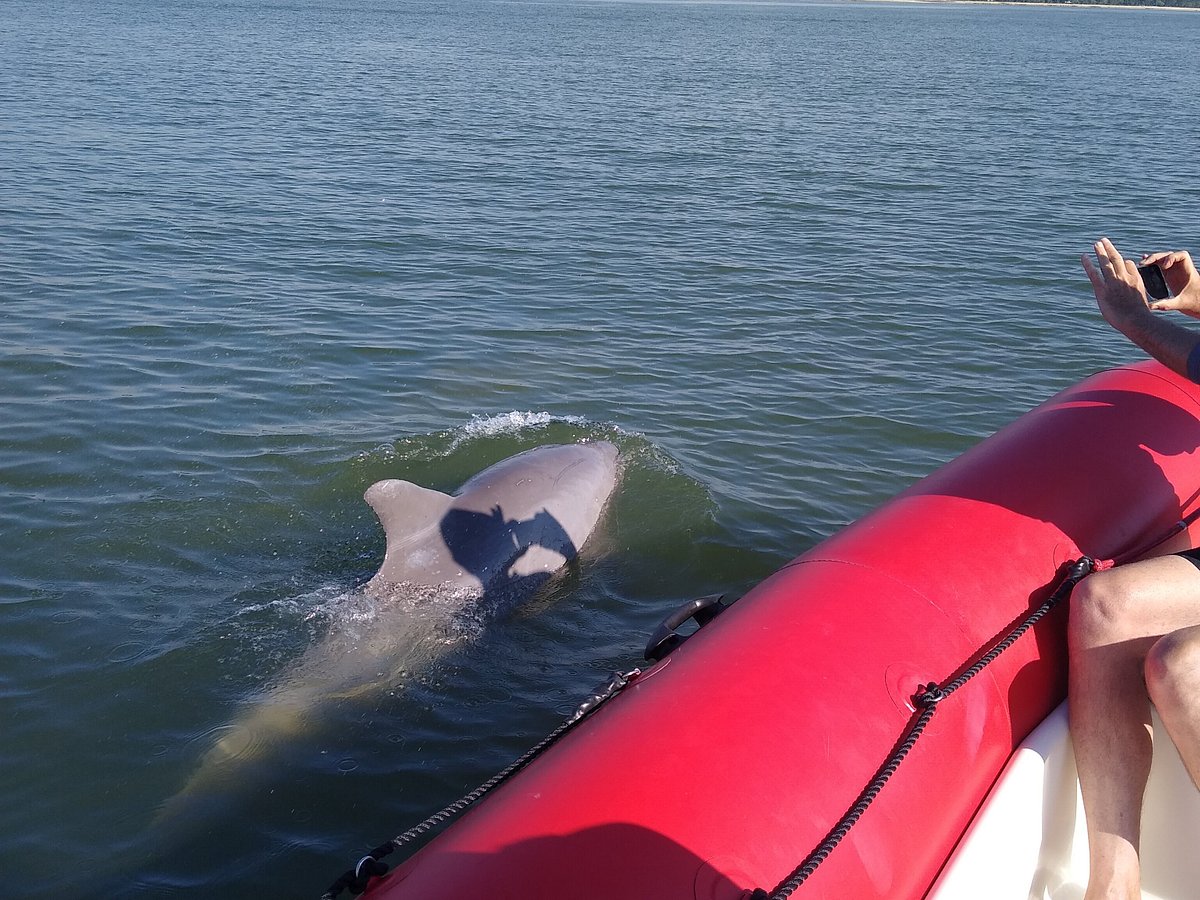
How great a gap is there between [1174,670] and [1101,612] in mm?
412

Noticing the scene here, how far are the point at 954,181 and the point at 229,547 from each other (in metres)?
17.4

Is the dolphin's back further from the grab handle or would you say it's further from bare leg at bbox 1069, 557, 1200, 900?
bare leg at bbox 1069, 557, 1200, 900

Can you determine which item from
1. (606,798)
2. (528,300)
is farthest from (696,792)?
(528,300)

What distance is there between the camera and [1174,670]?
378 cm

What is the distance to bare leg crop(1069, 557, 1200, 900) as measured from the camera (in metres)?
4.02

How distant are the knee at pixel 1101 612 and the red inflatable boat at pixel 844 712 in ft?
0.60

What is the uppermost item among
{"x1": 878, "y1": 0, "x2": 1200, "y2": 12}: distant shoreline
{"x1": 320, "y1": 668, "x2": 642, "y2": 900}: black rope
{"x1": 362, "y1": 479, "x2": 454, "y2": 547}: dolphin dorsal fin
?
{"x1": 878, "y1": 0, "x2": 1200, "y2": 12}: distant shoreline

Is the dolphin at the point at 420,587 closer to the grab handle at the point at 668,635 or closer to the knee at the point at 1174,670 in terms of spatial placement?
the grab handle at the point at 668,635

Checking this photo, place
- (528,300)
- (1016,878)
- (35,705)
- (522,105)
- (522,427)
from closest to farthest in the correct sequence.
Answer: (1016,878) → (35,705) → (522,427) → (528,300) → (522,105)

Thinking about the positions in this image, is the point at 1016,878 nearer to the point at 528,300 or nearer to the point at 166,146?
the point at 528,300

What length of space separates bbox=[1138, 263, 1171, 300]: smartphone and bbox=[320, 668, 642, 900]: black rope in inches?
113

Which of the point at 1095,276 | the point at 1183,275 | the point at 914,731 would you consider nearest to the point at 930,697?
the point at 914,731

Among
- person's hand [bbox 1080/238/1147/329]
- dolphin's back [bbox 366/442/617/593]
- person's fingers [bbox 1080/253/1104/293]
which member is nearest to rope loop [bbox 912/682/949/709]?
person's hand [bbox 1080/238/1147/329]

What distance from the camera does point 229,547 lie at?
27.4 ft
